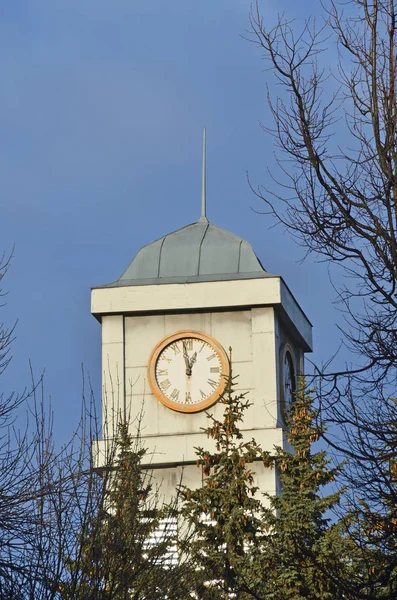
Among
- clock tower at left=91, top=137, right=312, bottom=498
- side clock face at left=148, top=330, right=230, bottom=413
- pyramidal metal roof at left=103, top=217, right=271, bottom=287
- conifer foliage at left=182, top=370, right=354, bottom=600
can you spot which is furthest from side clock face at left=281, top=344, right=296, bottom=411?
conifer foliage at left=182, top=370, right=354, bottom=600

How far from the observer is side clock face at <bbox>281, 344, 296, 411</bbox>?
34.3 m

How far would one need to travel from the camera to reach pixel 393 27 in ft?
46.4

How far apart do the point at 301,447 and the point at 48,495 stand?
33.2 feet

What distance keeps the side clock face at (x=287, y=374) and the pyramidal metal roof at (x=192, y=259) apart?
1969 mm

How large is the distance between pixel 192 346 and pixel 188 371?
23.1 inches

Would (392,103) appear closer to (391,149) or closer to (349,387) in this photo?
(391,149)

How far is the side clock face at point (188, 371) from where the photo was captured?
3334 cm

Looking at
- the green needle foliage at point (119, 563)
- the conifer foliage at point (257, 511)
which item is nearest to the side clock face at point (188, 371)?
the conifer foliage at point (257, 511)

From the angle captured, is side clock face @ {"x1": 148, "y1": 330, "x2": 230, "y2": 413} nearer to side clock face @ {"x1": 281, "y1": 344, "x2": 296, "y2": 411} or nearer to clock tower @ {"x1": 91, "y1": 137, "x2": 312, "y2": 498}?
clock tower @ {"x1": 91, "y1": 137, "x2": 312, "y2": 498}

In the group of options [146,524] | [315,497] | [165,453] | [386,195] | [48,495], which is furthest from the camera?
[165,453]

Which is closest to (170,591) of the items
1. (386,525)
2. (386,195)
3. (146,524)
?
(146,524)

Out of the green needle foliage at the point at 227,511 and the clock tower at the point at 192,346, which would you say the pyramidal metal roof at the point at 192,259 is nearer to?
the clock tower at the point at 192,346

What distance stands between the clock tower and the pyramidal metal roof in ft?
0.07

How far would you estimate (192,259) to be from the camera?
117 feet
